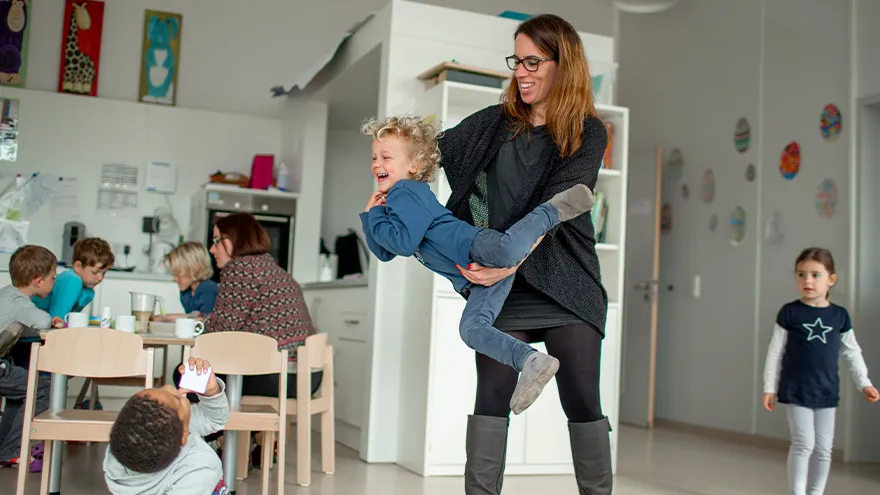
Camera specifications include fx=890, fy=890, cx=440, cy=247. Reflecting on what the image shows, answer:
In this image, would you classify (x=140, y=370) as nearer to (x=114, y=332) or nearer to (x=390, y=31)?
(x=114, y=332)

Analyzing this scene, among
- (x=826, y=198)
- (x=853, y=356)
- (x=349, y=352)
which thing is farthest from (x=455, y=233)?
(x=826, y=198)

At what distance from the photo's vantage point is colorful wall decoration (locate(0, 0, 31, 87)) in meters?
6.80

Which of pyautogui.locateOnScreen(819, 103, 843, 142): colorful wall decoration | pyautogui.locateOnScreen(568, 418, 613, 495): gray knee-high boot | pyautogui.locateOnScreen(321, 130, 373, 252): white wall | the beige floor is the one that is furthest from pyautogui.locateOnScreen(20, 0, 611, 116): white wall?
pyautogui.locateOnScreen(568, 418, 613, 495): gray knee-high boot

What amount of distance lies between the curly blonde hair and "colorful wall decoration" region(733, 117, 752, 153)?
445 cm

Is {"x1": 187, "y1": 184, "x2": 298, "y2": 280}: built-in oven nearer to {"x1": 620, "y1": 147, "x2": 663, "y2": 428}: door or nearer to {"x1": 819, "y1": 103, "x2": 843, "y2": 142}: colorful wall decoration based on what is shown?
{"x1": 620, "y1": 147, "x2": 663, "y2": 428}: door

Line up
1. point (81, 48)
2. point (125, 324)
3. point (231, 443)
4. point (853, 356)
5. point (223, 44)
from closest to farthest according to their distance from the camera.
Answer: point (231, 443) < point (125, 324) < point (853, 356) < point (81, 48) < point (223, 44)

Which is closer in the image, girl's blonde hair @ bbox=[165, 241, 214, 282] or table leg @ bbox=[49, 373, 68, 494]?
table leg @ bbox=[49, 373, 68, 494]

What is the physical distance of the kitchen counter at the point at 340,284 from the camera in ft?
15.5

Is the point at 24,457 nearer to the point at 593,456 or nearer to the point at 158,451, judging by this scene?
the point at 158,451

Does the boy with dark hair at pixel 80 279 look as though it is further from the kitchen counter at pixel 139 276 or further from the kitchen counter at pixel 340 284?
the kitchen counter at pixel 139 276

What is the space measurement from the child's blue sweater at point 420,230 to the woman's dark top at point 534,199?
4.2 inches

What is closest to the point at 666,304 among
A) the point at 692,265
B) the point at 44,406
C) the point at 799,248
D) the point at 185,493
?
the point at 692,265

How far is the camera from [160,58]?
7.13m

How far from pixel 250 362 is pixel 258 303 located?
64cm
